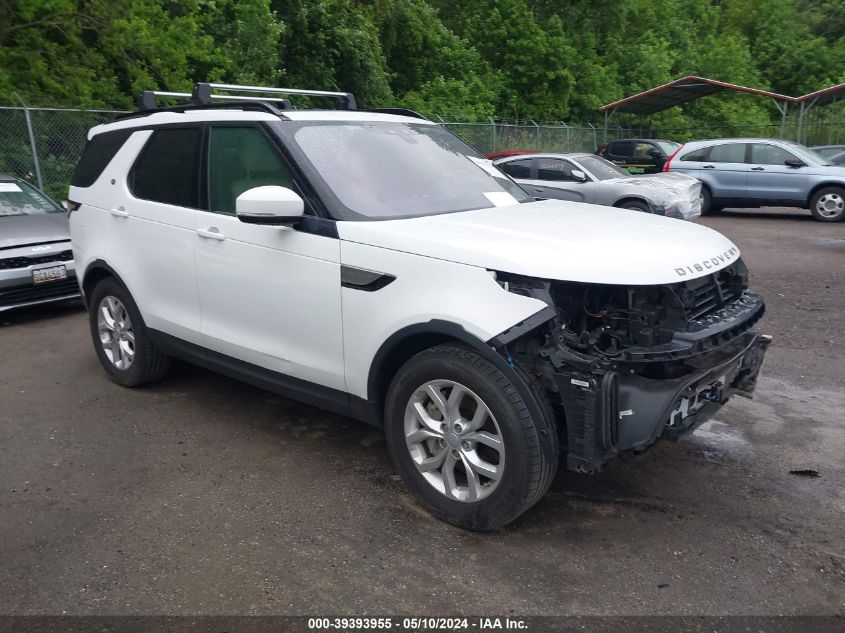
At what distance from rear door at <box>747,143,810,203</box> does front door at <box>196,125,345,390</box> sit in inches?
536

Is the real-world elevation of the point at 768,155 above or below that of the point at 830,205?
above

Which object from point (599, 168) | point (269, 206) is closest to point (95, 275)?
point (269, 206)

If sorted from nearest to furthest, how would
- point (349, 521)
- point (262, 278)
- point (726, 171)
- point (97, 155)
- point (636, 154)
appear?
point (349, 521), point (262, 278), point (97, 155), point (726, 171), point (636, 154)

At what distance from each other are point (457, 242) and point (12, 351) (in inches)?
194

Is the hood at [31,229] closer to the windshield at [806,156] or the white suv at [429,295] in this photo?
the white suv at [429,295]

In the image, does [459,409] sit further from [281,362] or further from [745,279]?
[745,279]

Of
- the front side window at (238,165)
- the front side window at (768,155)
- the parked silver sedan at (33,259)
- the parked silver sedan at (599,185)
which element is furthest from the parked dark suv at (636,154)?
the front side window at (238,165)

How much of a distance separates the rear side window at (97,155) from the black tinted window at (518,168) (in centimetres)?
825

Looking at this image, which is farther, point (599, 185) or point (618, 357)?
point (599, 185)

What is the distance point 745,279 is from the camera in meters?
3.96

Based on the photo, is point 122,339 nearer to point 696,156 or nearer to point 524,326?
point 524,326

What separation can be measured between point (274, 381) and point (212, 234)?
3.06ft

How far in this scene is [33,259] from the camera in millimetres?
7316

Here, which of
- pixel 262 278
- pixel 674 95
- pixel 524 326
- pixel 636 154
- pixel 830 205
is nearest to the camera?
pixel 524 326
